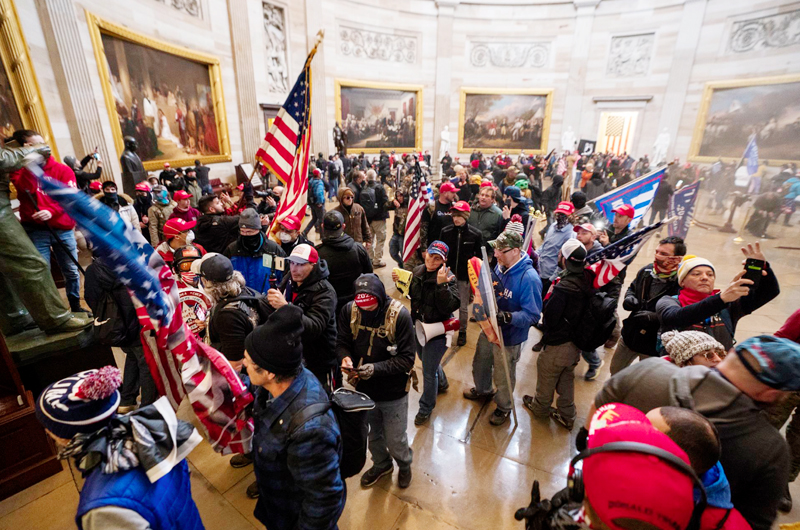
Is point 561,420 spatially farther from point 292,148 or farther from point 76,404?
point 292,148

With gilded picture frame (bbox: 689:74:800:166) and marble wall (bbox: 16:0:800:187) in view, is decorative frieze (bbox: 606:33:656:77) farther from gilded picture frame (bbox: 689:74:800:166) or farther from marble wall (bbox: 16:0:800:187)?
gilded picture frame (bbox: 689:74:800:166)

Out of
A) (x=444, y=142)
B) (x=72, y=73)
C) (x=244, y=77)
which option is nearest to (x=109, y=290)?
(x=72, y=73)

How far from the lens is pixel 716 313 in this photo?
8.46ft

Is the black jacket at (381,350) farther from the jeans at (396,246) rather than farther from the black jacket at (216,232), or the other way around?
the jeans at (396,246)

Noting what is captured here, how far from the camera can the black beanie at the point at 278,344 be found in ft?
5.46

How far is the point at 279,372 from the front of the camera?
5.54ft

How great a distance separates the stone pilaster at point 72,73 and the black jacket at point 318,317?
8655mm

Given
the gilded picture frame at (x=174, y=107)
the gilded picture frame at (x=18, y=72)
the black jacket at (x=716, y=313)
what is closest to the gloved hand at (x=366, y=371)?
the black jacket at (x=716, y=313)

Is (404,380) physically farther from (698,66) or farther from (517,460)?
(698,66)

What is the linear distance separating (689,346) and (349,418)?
78.9 inches

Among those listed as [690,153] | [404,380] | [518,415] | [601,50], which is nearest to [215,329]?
[404,380]

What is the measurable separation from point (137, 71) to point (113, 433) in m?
12.2

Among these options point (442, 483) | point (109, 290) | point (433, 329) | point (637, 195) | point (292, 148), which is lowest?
point (442, 483)

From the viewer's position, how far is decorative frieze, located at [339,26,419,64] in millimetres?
19594
